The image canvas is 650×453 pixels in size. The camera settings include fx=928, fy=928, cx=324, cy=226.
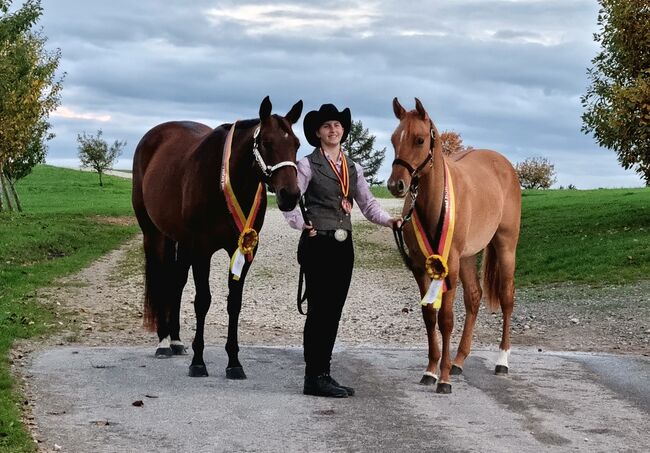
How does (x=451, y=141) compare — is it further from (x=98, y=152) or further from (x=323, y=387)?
(x=323, y=387)

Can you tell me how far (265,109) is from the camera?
25.7 ft

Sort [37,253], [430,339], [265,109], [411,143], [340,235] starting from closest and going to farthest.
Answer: [411,143]
[340,235]
[265,109]
[430,339]
[37,253]

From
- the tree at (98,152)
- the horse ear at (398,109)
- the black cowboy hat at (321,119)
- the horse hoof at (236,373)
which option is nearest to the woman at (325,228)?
the black cowboy hat at (321,119)

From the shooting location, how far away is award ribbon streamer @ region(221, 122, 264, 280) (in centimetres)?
831

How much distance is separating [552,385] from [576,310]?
6732 millimetres


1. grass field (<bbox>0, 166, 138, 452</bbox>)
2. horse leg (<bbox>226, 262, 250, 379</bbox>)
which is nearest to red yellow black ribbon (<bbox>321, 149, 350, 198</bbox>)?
horse leg (<bbox>226, 262, 250, 379</bbox>)

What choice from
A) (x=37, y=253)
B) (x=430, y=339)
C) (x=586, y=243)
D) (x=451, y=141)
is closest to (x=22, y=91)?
(x=37, y=253)

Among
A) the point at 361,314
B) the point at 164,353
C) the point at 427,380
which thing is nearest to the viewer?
the point at 427,380

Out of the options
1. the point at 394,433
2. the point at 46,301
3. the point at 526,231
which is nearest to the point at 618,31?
the point at 526,231

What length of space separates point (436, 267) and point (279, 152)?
5.50ft

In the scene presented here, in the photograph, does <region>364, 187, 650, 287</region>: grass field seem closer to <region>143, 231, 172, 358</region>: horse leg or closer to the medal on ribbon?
<region>143, 231, 172, 358</region>: horse leg

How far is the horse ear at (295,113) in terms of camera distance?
794 cm

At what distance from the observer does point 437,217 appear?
814cm

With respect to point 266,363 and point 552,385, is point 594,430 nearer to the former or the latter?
point 552,385
